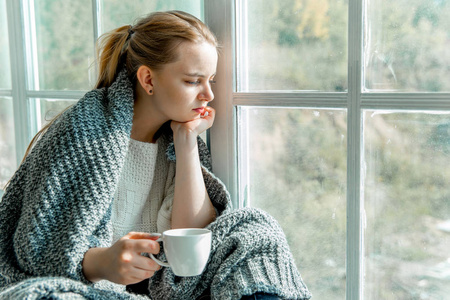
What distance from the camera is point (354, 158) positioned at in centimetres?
112

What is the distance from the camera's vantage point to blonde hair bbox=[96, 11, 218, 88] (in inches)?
48.2

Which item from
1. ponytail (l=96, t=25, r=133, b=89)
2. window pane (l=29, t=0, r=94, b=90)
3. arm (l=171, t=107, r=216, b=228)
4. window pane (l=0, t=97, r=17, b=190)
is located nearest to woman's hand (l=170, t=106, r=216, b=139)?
arm (l=171, t=107, r=216, b=228)

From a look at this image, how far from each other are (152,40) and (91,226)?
473 millimetres

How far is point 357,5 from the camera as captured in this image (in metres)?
1.08

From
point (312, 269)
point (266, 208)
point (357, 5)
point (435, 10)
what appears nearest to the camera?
point (435, 10)

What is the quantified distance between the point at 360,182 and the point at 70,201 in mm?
656

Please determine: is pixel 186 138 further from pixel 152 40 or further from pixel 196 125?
pixel 152 40

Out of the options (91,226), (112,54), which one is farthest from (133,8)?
(91,226)

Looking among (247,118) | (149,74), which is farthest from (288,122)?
(149,74)

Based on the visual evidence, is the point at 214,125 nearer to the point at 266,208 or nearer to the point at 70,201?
the point at 266,208

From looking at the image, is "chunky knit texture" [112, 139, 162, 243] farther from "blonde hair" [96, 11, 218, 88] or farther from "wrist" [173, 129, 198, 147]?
"blonde hair" [96, 11, 218, 88]

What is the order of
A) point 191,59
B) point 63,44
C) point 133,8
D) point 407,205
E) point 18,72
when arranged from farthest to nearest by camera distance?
1. point 18,72
2. point 63,44
3. point 133,8
4. point 191,59
5. point 407,205

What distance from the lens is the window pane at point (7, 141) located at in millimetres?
2156

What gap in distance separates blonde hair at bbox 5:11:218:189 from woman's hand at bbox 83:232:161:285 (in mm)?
443
